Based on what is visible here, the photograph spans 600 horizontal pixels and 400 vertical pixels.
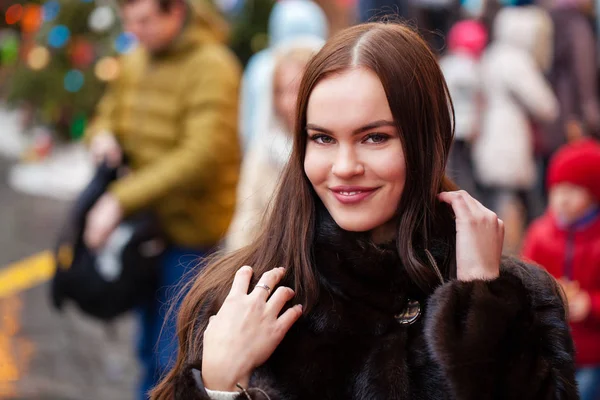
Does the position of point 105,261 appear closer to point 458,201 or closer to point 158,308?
point 158,308

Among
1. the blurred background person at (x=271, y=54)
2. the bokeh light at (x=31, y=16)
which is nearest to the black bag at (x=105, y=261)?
the blurred background person at (x=271, y=54)

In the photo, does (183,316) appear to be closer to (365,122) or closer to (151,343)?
(365,122)

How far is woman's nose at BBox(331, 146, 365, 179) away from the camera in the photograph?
2.02 meters

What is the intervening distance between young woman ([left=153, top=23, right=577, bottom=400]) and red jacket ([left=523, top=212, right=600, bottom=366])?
5.67 ft

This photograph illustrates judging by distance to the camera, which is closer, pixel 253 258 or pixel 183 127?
pixel 253 258

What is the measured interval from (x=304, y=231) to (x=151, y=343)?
2.33 m

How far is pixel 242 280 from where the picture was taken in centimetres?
209

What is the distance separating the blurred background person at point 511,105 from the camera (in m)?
5.95

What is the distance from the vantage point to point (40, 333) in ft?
20.2

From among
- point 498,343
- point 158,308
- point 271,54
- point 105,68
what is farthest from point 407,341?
point 105,68

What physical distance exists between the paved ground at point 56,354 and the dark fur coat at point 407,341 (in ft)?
10.7

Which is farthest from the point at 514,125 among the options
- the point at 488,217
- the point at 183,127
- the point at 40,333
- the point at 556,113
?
the point at 488,217

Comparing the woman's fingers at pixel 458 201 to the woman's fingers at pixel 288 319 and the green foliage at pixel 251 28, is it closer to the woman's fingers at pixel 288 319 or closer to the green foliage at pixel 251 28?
the woman's fingers at pixel 288 319

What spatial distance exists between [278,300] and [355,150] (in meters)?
0.38
